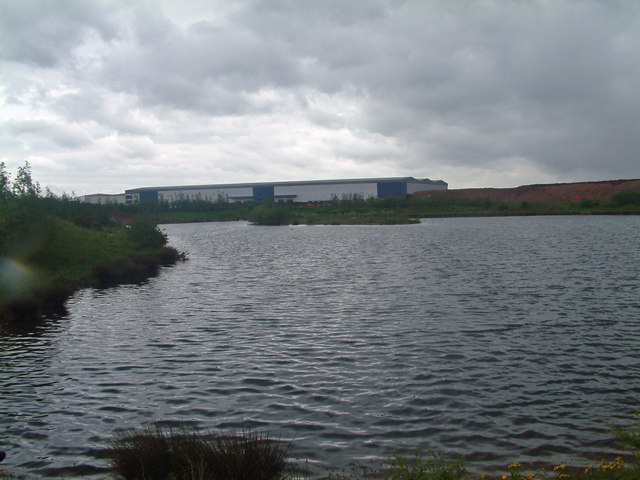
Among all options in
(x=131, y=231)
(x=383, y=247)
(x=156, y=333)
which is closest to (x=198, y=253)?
(x=131, y=231)

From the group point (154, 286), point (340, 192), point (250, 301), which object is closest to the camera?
point (250, 301)

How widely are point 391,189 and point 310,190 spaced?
92.4ft

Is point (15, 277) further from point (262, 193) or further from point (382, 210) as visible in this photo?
point (262, 193)

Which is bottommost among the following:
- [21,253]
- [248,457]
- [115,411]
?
[115,411]

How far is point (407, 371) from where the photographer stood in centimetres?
1435

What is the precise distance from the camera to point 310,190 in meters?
185

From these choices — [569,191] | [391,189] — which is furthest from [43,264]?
[569,191]

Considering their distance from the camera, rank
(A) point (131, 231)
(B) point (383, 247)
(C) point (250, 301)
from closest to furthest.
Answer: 1. (C) point (250, 301)
2. (A) point (131, 231)
3. (B) point (383, 247)

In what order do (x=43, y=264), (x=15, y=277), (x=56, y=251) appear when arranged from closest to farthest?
Answer: (x=15, y=277)
(x=43, y=264)
(x=56, y=251)

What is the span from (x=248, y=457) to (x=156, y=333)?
13.3 m

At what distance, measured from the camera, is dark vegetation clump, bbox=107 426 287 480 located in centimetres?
725

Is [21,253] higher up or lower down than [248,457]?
higher up

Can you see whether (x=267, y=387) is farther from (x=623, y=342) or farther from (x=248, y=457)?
(x=623, y=342)

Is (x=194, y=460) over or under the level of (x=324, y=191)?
under
